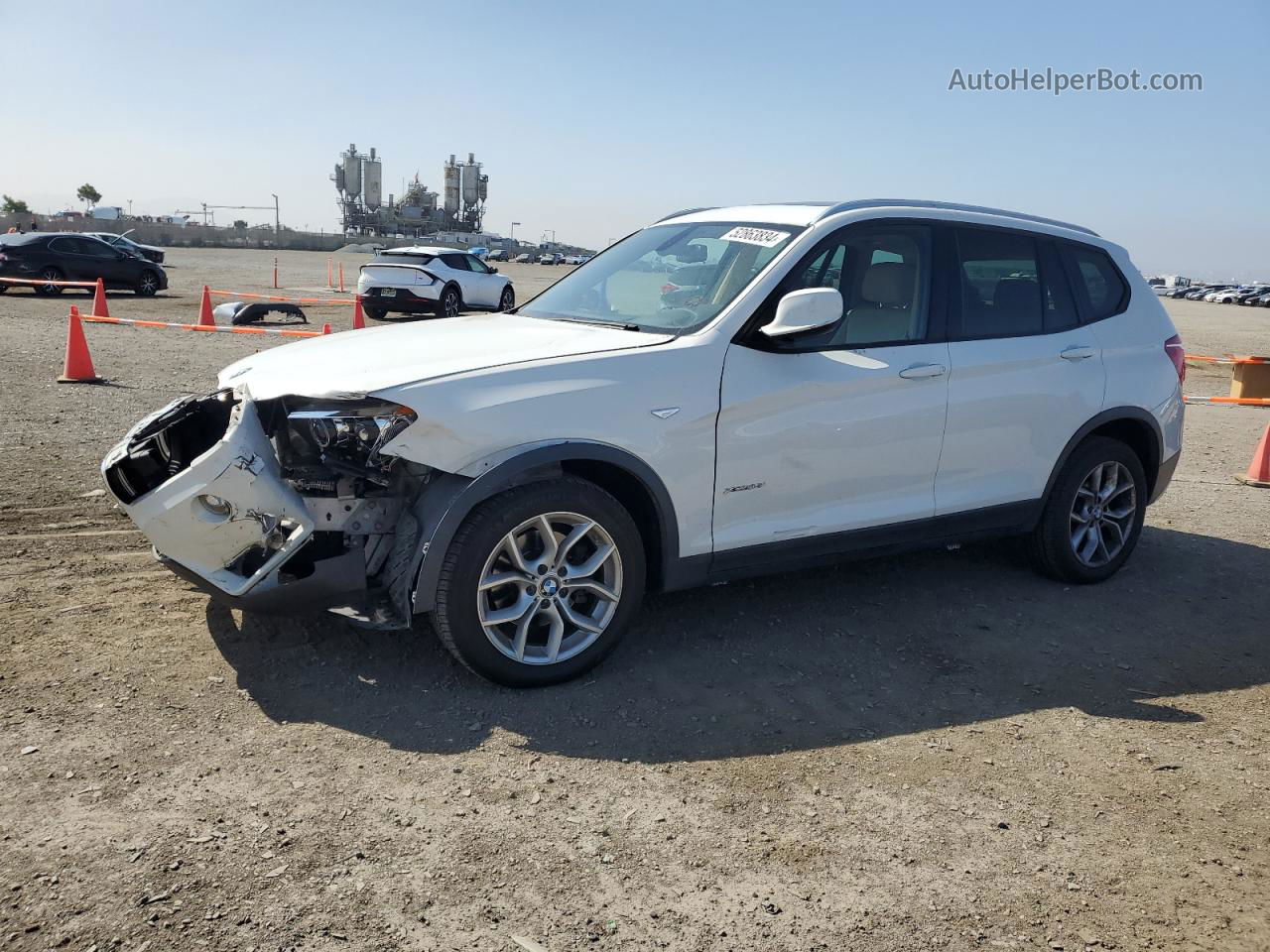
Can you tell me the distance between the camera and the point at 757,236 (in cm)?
485

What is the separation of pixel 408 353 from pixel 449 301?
16.7 metres

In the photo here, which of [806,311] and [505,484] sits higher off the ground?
[806,311]

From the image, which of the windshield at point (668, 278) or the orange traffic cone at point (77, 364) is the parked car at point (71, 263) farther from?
the windshield at point (668, 278)

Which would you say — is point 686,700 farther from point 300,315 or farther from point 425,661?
point 300,315

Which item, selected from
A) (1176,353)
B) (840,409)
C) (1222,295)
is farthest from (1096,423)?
(1222,295)

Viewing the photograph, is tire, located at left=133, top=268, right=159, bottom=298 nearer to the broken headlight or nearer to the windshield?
the windshield

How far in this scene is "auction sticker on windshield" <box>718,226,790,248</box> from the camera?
4746 millimetres

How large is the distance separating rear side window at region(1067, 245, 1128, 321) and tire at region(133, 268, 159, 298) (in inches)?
935

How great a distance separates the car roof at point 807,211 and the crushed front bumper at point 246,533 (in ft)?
8.10

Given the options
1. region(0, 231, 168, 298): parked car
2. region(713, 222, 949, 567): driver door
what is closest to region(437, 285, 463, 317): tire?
region(0, 231, 168, 298): parked car

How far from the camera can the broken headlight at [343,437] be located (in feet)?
12.5

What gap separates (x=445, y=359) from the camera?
409cm

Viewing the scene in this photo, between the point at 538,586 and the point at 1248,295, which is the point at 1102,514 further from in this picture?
the point at 1248,295

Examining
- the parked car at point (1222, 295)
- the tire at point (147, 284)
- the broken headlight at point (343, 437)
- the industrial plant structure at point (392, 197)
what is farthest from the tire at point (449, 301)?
the industrial plant structure at point (392, 197)
